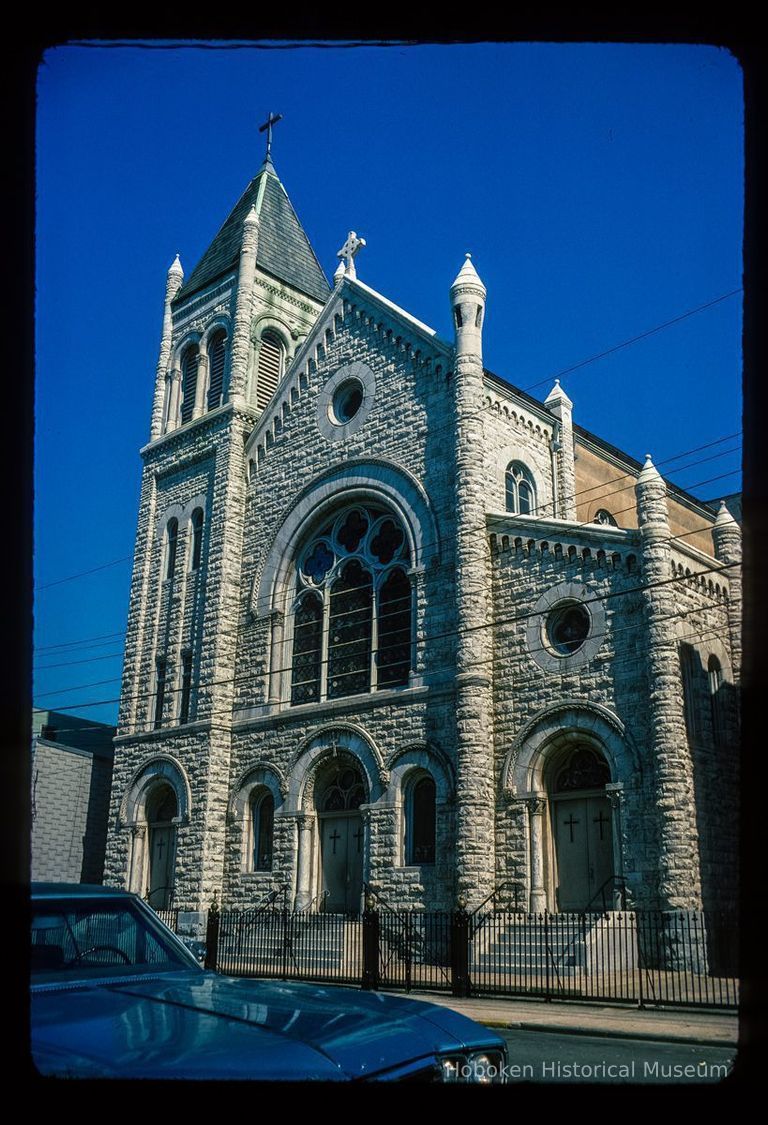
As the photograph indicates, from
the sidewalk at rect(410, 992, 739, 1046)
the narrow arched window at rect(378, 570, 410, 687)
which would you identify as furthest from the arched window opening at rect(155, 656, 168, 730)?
the sidewalk at rect(410, 992, 739, 1046)

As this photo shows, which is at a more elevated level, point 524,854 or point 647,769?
point 647,769

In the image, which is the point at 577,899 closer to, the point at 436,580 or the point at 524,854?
the point at 524,854

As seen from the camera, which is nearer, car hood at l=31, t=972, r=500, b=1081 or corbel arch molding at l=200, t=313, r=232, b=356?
car hood at l=31, t=972, r=500, b=1081

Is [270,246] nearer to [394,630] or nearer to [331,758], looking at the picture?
[394,630]

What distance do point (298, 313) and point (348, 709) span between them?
15297 millimetres

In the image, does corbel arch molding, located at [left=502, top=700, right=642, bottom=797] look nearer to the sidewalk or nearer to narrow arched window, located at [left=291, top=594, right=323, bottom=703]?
the sidewalk

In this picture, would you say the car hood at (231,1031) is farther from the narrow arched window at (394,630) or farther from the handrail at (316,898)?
the handrail at (316,898)

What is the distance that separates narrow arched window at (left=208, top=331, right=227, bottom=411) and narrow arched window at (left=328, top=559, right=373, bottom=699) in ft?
28.9

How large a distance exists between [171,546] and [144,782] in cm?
739

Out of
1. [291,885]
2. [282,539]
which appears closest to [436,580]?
[282,539]

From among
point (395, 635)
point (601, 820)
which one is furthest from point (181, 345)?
point (601, 820)

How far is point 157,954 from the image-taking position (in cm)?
543

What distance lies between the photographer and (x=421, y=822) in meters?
21.4

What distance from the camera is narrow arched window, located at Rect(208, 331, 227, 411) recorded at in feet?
102
